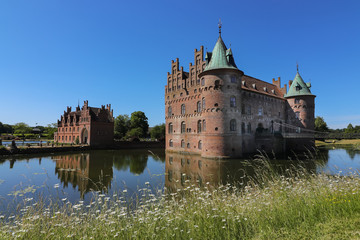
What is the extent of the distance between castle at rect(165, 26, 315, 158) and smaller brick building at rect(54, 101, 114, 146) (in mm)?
15383

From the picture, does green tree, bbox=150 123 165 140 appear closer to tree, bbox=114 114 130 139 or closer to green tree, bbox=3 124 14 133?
tree, bbox=114 114 130 139

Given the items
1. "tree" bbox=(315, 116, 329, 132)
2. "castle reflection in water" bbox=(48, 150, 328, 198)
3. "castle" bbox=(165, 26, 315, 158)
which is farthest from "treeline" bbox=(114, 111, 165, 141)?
"tree" bbox=(315, 116, 329, 132)

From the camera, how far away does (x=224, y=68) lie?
24.4 meters

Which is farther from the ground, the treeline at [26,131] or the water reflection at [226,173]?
the treeline at [26,131]

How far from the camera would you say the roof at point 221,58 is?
25.2 m

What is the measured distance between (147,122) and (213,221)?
59491 millimetres

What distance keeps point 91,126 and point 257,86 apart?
32519 mm

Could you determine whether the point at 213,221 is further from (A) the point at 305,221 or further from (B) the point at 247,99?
(B) the point at 247,99

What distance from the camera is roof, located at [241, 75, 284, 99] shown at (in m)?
30.9

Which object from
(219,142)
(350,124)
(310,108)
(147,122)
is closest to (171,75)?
(219,142)

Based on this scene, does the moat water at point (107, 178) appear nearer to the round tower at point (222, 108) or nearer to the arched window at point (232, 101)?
the round tower at point (222, 108)

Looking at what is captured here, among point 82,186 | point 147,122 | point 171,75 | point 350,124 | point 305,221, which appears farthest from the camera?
point 350,124

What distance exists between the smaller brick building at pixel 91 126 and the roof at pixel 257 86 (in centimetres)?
2922

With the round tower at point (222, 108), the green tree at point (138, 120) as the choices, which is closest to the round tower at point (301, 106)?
the round tower at point (222, 108)
